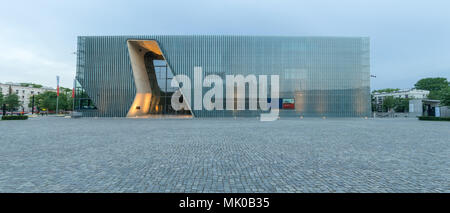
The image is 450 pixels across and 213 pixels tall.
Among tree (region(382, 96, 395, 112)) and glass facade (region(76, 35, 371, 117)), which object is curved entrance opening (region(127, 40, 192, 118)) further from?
tree (region(382, 96, 395, 112))

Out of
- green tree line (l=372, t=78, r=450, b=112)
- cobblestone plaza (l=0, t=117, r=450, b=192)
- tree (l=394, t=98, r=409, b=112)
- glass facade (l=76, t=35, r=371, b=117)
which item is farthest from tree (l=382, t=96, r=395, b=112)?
cobblestone plaza (l=0, t=117, r=450, b=192)

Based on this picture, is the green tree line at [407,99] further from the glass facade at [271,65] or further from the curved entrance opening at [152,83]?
the curved entrance opening at [152,83]

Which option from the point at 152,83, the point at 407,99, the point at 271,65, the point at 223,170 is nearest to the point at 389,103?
the point at 407,99

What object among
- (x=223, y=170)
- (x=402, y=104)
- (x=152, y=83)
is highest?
(x=152, y=83)

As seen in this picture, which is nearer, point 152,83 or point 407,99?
point 152,83

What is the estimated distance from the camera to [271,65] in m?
39.5

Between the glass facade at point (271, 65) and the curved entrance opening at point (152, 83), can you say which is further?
the curved entrance opening at point (152, 83)

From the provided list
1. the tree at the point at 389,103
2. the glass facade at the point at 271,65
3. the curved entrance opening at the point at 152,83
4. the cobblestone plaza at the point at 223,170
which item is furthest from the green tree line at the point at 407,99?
the curved entrance opening at the point at 152,83

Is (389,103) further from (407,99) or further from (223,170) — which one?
(223,170)

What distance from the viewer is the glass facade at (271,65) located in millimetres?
37562

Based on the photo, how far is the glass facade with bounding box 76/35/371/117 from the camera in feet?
123

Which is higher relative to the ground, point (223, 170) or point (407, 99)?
point (407, 99)

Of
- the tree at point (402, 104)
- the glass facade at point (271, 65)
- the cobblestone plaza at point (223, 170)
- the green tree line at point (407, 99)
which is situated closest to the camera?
the cobblestone plaza at point (223, 170)

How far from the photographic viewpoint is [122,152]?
765 cm
